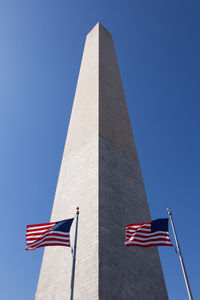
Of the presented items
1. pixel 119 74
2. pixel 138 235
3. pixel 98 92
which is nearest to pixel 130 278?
pixel 138 235

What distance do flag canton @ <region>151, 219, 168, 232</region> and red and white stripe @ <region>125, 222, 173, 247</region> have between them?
0.13 metres

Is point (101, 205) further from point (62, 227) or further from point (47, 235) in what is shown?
point (47, 235)

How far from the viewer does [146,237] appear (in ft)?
36.7

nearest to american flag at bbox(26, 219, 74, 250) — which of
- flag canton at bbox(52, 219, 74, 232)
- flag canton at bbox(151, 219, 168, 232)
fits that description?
flag canton at bbox(52, 219, 74, 232)

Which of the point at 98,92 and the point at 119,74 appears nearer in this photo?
the point at 98,92

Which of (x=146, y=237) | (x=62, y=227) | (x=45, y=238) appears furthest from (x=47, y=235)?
(x=146, y=237)

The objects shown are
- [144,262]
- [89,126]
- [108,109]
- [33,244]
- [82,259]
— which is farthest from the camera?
[108,109]

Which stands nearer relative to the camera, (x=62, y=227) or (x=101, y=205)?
(x=62, y=227)

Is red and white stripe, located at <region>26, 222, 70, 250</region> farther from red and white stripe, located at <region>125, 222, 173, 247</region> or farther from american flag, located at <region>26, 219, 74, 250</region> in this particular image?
red and white stripe, located at <region>125, 222, 173, 247</region>

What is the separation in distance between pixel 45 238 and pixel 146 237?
3994mm

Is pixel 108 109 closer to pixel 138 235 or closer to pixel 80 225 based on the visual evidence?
pixel 80 225

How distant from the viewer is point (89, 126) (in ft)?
66.0

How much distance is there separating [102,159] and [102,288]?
7.67 m

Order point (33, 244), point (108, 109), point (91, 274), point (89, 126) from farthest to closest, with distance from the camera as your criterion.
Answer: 1. point (108, 109)
2. point (89, 126)
3. point (91, 274)
4. point (33, 244)
